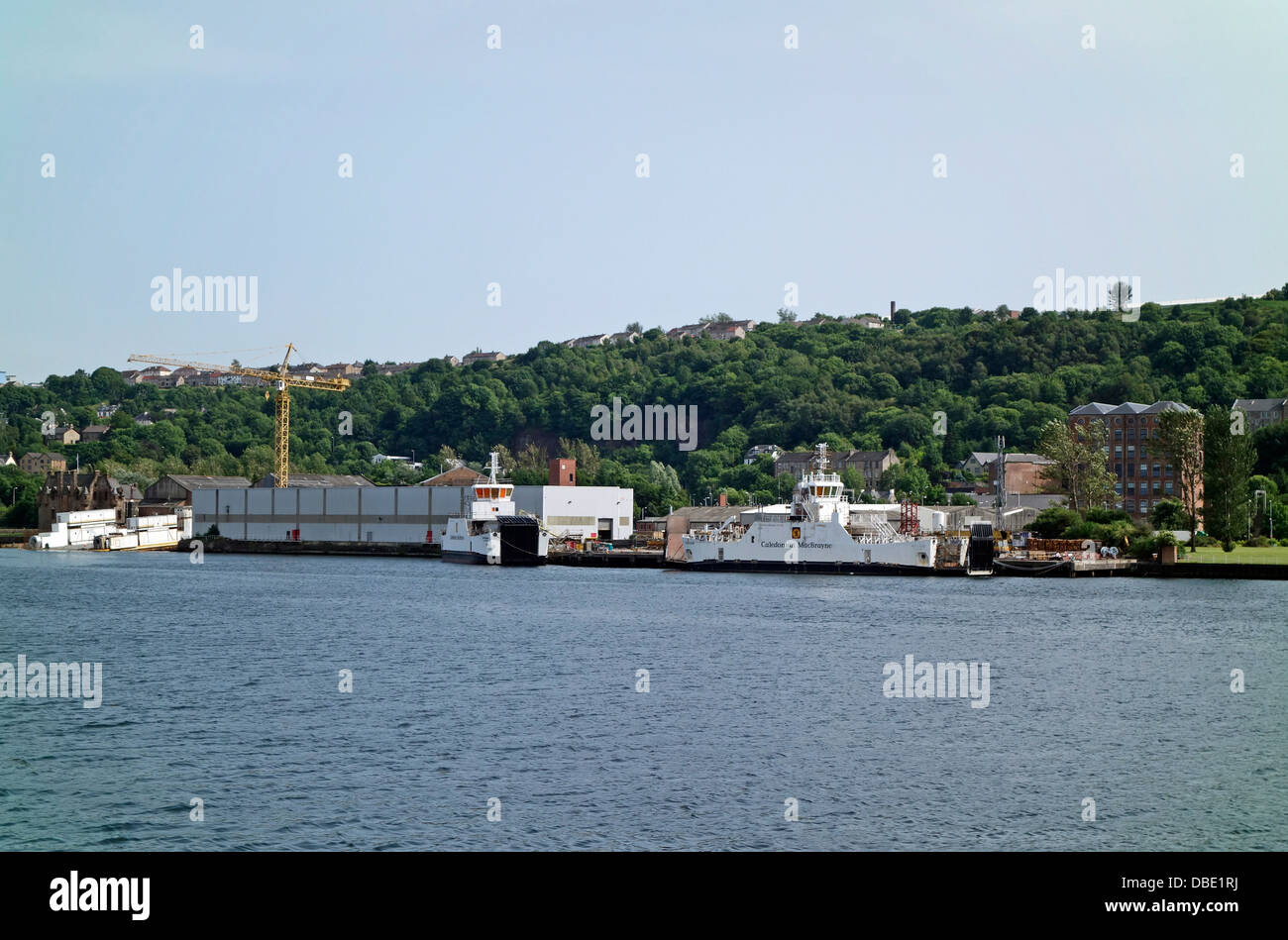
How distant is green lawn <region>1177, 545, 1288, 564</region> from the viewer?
84.3 m

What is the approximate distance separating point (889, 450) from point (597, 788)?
152340 millimetres

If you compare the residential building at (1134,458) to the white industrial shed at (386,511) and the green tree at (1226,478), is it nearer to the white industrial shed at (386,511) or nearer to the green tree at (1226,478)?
the green tree at (1226,478)

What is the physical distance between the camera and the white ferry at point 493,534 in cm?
10344

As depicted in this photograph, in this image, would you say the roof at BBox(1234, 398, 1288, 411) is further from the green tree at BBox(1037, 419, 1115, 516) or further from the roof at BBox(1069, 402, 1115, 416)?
the green tree at BBox(1037, 419, 1115, 516)

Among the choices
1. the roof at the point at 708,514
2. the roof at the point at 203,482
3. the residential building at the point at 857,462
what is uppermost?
the residential building at the point at 857,462

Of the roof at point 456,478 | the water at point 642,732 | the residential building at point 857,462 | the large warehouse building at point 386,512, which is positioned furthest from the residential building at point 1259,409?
the water at point 642,732

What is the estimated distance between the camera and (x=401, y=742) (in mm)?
27828

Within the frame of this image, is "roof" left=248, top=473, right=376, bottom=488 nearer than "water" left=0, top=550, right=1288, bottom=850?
No

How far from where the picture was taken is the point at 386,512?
400 ft

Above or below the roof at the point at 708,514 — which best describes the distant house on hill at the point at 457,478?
above
